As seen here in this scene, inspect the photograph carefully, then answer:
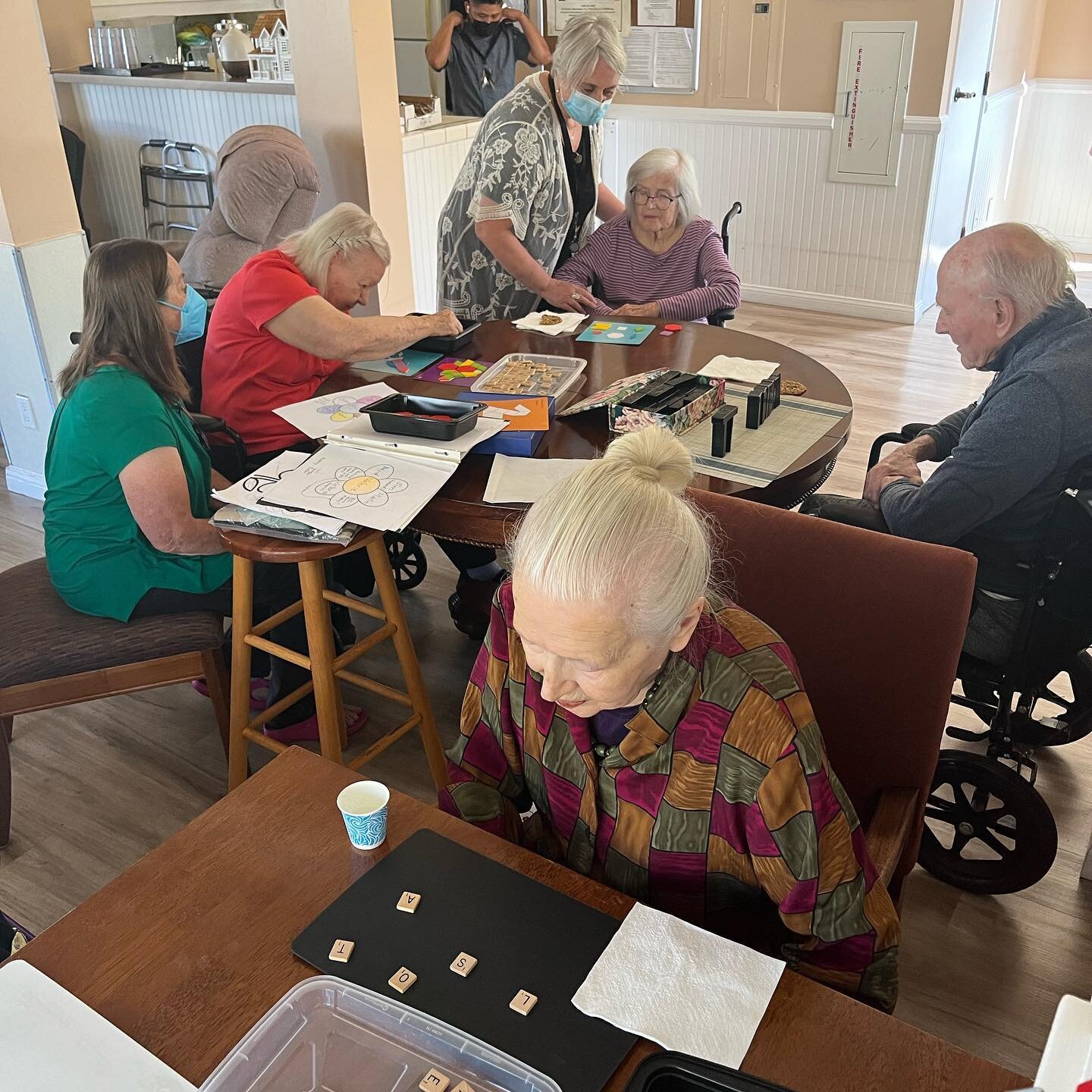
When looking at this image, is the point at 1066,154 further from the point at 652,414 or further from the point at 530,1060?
the point at 530,1060

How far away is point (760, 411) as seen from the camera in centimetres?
225

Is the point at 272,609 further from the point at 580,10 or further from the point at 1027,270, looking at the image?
the point at 580,10

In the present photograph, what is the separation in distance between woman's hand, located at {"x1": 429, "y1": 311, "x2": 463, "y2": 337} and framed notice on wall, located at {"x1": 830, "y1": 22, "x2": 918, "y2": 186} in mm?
3321

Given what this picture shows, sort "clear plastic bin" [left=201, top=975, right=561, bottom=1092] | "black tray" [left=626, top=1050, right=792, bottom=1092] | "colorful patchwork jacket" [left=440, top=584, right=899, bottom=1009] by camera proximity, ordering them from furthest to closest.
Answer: "colorful patchwork jacket" [left=440, top=584, right=899, bottom=1009], "clear plastic bin" [left=201, top=975, right=561, bottom=1092], "black tray" [left=626, top=1050, right=792, bottom=1092]

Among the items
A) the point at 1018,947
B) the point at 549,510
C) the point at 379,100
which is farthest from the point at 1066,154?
the point at 549,510

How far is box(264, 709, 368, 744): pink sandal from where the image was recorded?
8.13ft

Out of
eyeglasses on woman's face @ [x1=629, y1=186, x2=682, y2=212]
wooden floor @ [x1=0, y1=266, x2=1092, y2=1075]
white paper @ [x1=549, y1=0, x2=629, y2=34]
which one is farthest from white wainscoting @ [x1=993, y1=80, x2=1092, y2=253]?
wooden floor @ [x1=0, y1=266, x2=1092, y2=1075]

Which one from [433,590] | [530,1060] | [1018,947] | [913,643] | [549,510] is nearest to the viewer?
[530,1060]

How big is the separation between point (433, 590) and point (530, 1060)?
2282 millimetres

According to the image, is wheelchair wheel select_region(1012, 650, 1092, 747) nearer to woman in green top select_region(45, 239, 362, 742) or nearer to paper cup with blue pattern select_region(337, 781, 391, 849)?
paper cup with blue pattern select_region(337, 781, 391, 849)

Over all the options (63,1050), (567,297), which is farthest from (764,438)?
(63,1050)

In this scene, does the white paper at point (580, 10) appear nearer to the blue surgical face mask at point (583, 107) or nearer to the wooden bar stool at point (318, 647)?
the blue surgical face mask at point (583, 107)

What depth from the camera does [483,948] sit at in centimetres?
104

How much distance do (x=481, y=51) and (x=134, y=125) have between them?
1876mm
